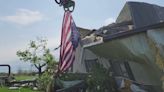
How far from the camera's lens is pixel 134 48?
11898 millimetres

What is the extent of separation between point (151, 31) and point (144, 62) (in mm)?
1882

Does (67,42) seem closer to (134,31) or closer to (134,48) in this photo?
(134,48)

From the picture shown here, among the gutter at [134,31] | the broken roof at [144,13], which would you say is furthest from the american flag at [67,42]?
the broken roof at [144,13]

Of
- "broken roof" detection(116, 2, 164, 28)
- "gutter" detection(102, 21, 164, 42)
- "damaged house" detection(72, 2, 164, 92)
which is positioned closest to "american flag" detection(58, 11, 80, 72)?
"damaged house" detection(72, 2, 164, 92)

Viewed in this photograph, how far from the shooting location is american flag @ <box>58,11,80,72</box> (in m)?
15.1

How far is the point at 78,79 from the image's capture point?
14953mm

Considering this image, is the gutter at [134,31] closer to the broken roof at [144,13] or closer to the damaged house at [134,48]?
the damaged house at [134,48]

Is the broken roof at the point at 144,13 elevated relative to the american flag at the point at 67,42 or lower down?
elevated

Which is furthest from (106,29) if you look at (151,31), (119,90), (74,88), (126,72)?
(151,31)

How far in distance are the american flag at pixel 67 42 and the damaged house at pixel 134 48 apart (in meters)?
0.74

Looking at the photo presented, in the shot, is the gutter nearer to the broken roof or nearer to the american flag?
the american flag

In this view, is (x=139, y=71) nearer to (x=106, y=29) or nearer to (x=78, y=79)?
(x=78, y=79)

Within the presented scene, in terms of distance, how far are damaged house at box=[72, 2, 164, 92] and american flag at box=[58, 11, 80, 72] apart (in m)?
0.74

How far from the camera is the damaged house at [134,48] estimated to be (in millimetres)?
10891
